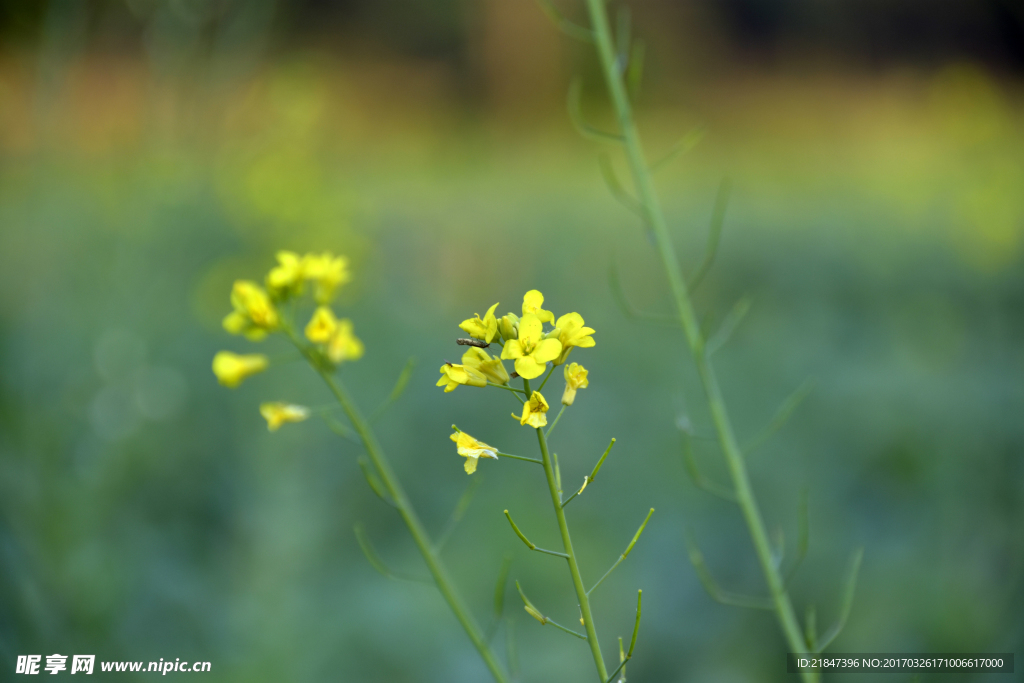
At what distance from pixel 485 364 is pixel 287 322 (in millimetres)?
458

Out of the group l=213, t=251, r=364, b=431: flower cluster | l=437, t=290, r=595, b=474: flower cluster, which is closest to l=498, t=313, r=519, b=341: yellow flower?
l=437, t=290, r=595, b=474: flower cluster

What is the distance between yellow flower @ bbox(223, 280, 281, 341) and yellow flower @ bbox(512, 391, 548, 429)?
516 mm

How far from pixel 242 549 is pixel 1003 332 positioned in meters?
3.71

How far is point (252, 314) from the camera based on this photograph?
3.36ft

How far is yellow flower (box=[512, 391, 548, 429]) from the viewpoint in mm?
683

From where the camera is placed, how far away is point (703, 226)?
19.0ft

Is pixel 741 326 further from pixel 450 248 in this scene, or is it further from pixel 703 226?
pixel 450 248

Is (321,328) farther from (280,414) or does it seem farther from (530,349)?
(530,349)

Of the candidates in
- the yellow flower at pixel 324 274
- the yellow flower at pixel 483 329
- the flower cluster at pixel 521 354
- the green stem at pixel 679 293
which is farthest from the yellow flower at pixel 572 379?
the yellow flower at pixel 324 274

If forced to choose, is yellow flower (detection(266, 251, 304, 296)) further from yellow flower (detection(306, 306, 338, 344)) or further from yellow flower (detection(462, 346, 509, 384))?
yellow flower (detection(462, 346, 509, 384))

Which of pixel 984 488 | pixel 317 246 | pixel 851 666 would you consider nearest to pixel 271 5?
pixel 317 246

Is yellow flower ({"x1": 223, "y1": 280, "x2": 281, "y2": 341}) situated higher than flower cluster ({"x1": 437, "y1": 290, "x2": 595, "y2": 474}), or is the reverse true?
flower cluster ({"x1": 437, "y1": 290, "x2": 595, "y2": 474})

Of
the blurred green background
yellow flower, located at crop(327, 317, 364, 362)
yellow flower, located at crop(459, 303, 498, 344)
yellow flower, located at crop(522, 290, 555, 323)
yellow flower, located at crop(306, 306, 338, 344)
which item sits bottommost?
the blurred green background

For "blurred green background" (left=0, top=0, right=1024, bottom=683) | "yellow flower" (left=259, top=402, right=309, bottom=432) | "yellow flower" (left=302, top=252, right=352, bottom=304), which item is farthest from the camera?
"blurred green background" (left=0, top=0, right=1024, bottom=683)
